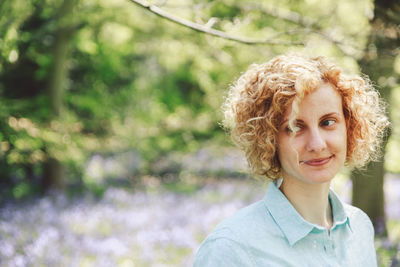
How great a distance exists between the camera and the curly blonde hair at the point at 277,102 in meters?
1.62

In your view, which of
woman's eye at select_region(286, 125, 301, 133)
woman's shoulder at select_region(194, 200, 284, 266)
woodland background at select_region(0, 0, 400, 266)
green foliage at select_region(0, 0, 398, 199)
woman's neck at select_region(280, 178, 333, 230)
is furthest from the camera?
green foliage at select_region(0, 0, 398, 199)

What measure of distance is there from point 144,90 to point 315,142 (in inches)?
409

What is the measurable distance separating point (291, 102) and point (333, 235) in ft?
1.88

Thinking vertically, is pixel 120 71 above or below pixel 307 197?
above

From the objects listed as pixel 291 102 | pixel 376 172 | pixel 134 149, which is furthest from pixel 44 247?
pixel 134 149

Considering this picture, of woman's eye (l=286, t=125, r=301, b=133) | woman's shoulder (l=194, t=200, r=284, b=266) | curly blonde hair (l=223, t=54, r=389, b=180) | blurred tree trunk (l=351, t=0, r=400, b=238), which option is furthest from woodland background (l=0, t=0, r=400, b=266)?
woman's shoulder (l=194, t=200, r=284, b=266)

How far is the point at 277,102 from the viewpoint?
1.63 meters

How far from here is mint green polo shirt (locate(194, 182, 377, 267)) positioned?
4.89 feet

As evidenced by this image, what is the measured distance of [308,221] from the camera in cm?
175

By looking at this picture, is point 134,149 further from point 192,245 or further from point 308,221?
point 308,221

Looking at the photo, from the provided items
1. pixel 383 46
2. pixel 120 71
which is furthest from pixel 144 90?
pixel 383 46

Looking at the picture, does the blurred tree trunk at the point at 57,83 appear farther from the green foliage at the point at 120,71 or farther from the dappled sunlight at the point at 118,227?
the dappled sunlight at the point at 118,227

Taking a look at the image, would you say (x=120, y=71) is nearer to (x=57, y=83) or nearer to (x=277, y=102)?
(x=57, y=83)

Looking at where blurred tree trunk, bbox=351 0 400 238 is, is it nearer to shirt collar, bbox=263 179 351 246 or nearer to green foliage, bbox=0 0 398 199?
green foliage, bbox=0 0 398 199
